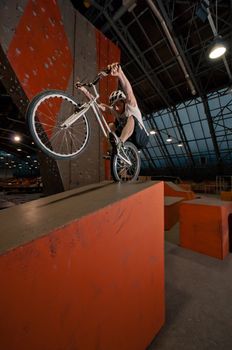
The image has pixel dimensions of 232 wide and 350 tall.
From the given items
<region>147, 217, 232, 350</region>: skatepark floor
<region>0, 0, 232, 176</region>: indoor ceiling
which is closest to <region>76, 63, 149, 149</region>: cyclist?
<region>147, 217, 232, 350</region>: skatepark floor

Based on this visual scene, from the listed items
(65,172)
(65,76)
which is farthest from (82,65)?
(65,172)

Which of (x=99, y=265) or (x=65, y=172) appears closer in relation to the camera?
(x=99, y=265)

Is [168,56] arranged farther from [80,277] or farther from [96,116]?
[80,277]

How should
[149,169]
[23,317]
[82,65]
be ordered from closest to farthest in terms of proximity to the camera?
1. [23,317]
2. [82,65]
3. [149,169]

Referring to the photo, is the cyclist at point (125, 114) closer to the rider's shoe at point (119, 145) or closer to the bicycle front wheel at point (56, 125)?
the rider's shoe at point (119, 145)

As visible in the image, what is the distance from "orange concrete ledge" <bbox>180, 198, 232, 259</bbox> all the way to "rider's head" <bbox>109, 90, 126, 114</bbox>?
9.71 feet

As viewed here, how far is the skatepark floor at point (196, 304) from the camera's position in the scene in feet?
6.58

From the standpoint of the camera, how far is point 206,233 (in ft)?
13.6

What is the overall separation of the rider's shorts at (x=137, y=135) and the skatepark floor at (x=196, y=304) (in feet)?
8.53

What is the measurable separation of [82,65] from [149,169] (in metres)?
18.2

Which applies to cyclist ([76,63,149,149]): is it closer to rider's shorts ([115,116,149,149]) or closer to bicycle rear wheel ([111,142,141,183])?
rider's shorts ([115,116,149,149])

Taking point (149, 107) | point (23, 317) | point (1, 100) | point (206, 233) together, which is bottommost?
point (206, 233)

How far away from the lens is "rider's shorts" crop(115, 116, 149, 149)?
9.49ft

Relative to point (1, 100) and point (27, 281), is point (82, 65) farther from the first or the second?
point (1, 100)
